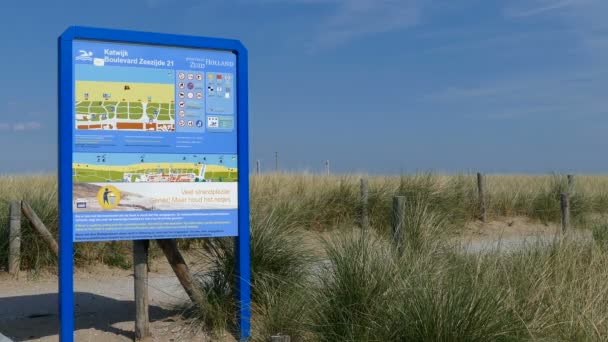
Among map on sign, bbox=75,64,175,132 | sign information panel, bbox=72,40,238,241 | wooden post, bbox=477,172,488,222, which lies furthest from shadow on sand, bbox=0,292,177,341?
wooden post, bbox=477,172,488,222

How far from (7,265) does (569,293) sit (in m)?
8.13

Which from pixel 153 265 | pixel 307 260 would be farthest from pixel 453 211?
pixel 307 260

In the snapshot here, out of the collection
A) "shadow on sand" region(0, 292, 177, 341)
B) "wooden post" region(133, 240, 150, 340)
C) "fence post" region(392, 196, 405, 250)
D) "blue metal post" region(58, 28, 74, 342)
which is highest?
"blue metal post" region(58, 28, 74, 342)

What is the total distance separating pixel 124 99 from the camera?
6520 mm

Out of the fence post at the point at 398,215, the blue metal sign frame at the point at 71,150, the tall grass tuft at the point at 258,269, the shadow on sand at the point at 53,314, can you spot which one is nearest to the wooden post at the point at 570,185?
the fence post at the point at 398,215

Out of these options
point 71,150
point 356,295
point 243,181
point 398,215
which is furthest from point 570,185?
point 71,150

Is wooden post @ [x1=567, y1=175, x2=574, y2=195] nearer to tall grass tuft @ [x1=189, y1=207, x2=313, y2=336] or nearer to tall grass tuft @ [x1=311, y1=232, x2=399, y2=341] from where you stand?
tall grass tuft @ [x1=189, y1=207, x2=313, y2=336]

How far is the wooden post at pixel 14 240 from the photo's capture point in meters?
10.6

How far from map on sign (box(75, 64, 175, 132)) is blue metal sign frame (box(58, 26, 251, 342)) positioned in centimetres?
14

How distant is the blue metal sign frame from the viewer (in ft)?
20.4

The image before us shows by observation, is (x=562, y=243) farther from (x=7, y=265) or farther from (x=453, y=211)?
(x=453, y=211)

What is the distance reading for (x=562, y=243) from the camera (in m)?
8.15

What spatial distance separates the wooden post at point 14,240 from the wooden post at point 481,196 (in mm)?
12430

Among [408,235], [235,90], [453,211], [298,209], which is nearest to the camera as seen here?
[235,90]
